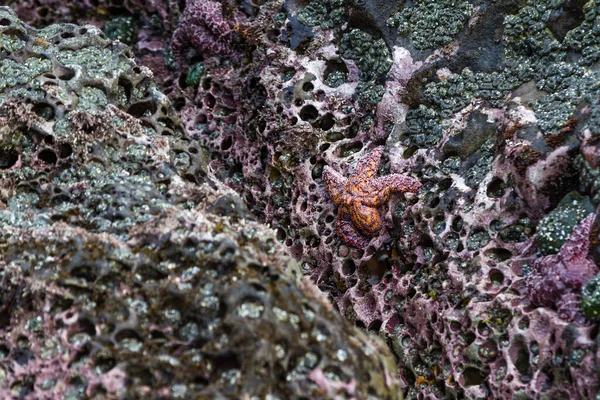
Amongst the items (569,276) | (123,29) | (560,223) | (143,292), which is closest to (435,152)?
(560,223)

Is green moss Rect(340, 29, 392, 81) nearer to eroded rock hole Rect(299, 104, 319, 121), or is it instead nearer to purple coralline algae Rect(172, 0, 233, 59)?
eroded rock hole Rect(299, 104, 319, 121)

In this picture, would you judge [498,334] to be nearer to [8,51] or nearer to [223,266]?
[223,266]

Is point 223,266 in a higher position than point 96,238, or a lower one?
higher

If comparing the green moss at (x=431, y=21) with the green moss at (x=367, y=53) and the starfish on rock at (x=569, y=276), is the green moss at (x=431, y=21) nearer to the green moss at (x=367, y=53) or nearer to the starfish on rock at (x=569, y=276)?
the green moss at (x=367, y=53)

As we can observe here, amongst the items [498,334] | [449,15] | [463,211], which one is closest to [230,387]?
[498,334]

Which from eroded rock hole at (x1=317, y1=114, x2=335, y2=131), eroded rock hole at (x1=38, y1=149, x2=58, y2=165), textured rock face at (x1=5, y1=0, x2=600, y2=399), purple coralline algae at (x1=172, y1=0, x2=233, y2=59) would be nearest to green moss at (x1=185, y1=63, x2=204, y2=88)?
textured rock face at (x1=5, y1=0, x2=600, y2=399)

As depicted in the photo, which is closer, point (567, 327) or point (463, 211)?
point (567, 327)

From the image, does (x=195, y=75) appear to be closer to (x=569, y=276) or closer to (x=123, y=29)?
(x=123, y=29)
